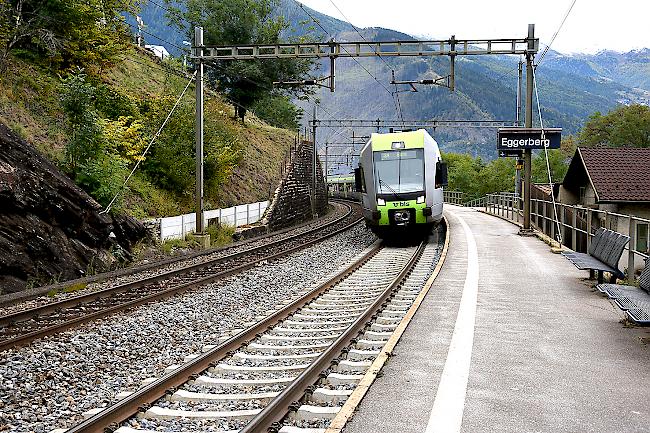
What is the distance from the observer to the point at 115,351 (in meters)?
8.92

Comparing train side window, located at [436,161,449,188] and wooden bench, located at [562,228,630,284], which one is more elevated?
train side window, located at [436,161,449,188]

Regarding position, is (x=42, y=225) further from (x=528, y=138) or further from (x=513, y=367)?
(x=528, y=138)

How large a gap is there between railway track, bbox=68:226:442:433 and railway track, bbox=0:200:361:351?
2510mm

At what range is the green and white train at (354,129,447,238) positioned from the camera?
2258cm

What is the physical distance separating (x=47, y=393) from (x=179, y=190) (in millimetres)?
19201

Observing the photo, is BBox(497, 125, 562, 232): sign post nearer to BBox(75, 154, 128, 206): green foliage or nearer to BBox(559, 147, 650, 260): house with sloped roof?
BBox(559, 147, 650, 260): house with sloped roof

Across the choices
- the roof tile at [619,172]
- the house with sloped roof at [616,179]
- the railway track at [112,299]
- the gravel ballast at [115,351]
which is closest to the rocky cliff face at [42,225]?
the railway track at [112,299]

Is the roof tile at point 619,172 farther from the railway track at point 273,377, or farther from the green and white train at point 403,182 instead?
the railway track at point 273,377

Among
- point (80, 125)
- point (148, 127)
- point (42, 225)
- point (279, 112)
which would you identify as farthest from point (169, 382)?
point (279, 112)

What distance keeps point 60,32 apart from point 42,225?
12.2 m

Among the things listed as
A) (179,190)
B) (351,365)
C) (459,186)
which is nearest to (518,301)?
(351,365)

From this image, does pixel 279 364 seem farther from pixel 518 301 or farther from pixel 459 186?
pixel 459 186

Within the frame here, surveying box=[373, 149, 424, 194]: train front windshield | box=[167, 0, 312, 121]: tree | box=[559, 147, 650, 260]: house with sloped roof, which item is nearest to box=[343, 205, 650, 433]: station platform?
box=[373, 149, 424, 194]: train front windshield

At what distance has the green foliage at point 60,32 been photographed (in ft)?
76.2
